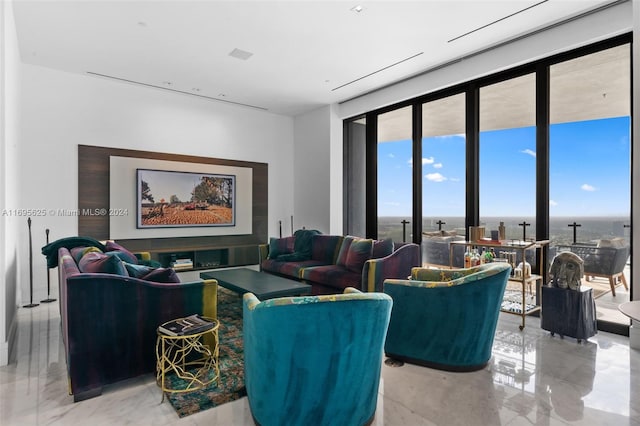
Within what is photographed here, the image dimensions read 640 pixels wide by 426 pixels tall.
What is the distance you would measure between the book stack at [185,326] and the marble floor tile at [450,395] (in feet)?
1.44

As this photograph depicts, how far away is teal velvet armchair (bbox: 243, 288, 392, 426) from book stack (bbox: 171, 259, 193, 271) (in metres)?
4.58

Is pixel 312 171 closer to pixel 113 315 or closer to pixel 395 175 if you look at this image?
pixel 395 175

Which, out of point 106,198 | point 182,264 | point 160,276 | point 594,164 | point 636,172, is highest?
point 594,164

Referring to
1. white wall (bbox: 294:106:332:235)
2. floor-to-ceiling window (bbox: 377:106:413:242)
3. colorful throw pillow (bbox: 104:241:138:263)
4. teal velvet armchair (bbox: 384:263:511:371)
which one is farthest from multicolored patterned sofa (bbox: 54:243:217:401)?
white wall (bbox: 294:106:332:235)

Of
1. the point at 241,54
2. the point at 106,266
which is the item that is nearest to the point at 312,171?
the point at 241,54

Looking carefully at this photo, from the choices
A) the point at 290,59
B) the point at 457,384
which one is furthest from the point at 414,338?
the point at 290,59

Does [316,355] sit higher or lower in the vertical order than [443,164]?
lower

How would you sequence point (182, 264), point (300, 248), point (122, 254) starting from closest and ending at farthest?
point (122, 254), point (300, 248), point (182, 264)

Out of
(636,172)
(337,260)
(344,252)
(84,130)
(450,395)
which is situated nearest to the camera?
(450,395)

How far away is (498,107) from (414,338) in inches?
136

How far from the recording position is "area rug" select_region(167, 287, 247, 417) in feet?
7.32

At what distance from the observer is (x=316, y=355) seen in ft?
5.72

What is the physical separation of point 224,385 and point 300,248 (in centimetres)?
335

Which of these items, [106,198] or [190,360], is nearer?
[190,360]
